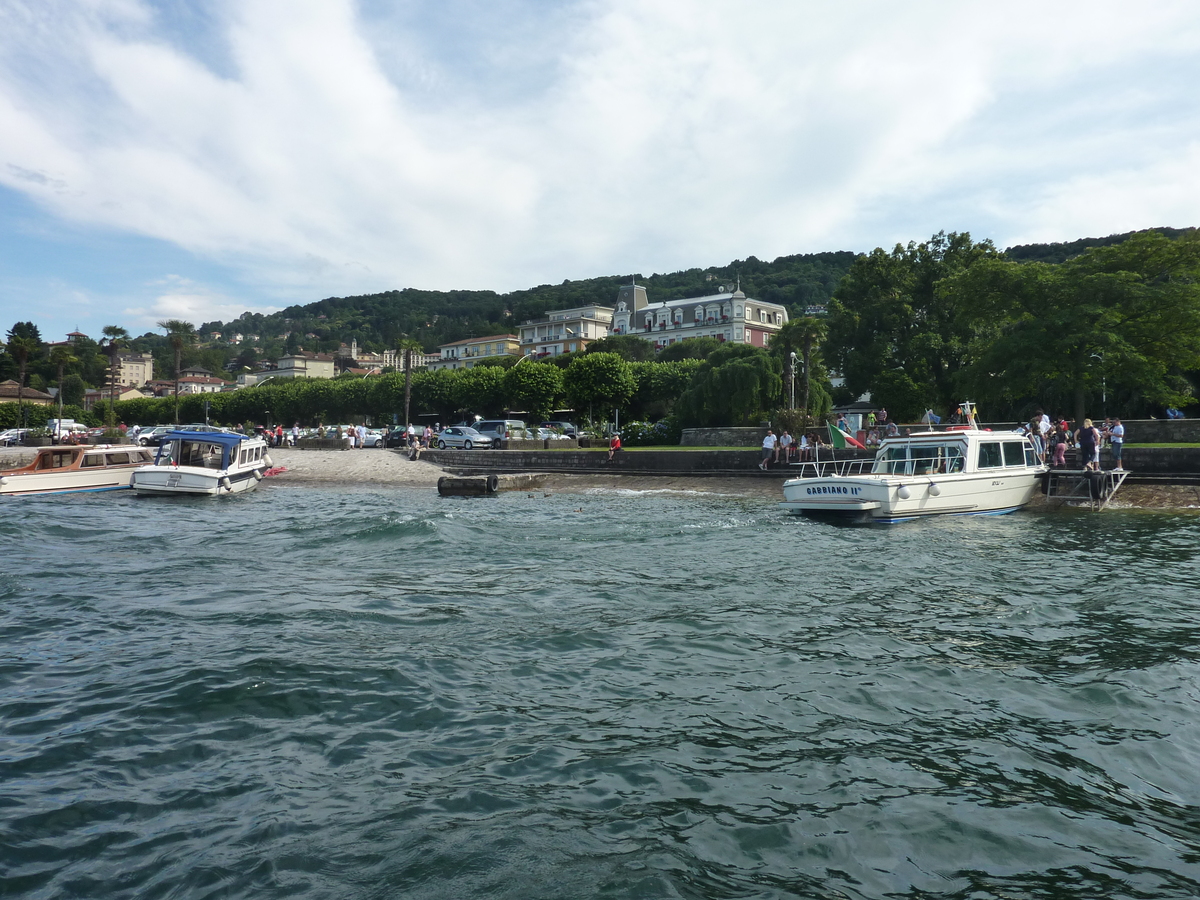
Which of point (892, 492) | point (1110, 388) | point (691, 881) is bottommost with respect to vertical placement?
point (691, 881)

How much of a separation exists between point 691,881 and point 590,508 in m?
20.3

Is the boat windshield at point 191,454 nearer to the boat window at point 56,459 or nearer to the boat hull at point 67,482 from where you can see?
the boat hull at point 67,482

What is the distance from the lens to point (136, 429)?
225ft

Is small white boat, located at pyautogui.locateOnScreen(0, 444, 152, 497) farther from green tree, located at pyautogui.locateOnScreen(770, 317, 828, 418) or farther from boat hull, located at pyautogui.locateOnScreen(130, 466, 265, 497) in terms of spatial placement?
green tree, located at pyautogui.locateOnScreen(770, 317, 828, 418)

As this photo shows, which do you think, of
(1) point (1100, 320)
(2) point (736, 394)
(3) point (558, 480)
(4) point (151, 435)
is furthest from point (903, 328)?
(4) point (151, 435)

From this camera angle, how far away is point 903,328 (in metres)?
46.2

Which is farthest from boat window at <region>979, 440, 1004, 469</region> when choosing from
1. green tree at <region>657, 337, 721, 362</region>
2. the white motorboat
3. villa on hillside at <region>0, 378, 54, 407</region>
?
villa on hillside at <region>0, 378, 54, 407</region>

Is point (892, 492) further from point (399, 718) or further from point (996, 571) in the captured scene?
point (399, 718)

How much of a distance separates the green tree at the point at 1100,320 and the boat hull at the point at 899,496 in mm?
11957

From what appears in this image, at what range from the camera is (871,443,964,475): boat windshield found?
20453mm

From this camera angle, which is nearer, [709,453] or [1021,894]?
[1021,894]

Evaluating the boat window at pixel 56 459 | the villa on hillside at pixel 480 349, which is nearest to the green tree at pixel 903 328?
the boat window at pixel 56 459

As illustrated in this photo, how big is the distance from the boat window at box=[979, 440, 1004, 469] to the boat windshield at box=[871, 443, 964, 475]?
86 cm

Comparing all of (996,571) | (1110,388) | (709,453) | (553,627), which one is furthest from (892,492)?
(1110,388)
